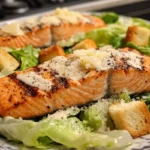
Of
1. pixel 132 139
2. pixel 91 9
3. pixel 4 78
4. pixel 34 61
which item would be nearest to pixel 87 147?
pixel 132 139

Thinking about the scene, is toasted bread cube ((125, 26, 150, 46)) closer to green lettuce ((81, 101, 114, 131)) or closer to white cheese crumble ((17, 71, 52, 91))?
green lettuce ((81, 101, 114, 131))

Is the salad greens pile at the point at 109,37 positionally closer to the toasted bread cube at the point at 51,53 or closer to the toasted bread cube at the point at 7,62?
the toasted bread cube at the point at 51,53

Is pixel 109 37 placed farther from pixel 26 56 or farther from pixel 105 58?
pixel 105 58

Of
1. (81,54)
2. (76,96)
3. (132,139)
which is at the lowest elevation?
(132,139)

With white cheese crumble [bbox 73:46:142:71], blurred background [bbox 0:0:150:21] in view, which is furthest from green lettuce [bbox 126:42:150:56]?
blurred background [bbox 0:0:150:21]

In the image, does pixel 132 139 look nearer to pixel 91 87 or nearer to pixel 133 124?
pixel 133 124

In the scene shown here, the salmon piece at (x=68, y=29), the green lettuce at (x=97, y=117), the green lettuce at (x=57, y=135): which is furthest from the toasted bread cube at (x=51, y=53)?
the green lettuce at (x=57, y=135)
